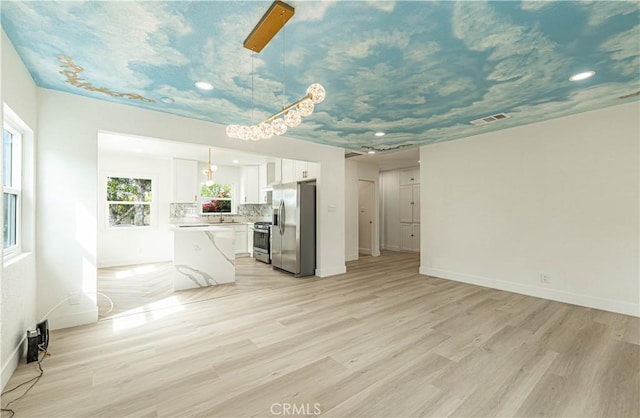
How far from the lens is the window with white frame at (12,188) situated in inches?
91.7

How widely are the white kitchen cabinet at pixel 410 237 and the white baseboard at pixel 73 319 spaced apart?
7460 mm

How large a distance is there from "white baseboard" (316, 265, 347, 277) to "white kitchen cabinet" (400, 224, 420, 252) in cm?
351

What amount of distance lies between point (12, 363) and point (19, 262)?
78 centimetres

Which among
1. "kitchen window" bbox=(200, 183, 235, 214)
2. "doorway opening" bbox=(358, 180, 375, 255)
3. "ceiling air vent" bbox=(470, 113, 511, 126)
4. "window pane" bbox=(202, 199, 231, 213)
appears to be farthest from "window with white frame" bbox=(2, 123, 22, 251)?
"doorway opening" bbox=(358, 180, 375, 255)

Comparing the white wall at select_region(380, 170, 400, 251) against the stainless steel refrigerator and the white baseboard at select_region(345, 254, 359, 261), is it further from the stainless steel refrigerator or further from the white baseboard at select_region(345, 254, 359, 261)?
the stainless steel refrigerator

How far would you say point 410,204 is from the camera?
831 centimetres

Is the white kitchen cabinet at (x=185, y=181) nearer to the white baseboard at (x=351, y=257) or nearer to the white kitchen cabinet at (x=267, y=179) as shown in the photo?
the white kitchen cabinet at (x=267, y=179)

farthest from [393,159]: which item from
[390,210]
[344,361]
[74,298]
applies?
[74,298]

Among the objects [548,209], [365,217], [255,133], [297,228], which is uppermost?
[255,133]

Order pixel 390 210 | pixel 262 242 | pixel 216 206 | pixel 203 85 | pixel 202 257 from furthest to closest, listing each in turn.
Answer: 1. pixel 390 210
2. pixel 216 206
3. pixel 262 242
4. pixel 202 257
5. pixel 203 85

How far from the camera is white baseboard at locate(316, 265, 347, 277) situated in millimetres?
5230

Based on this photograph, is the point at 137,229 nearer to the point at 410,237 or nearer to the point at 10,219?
the point at 10,219

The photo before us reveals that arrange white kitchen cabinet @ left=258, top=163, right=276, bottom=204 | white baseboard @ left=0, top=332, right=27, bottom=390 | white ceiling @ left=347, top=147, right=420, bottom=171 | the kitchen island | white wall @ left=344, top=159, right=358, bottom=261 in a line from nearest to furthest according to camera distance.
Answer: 1. white baseboard @ left=0, top=332, right=27, bottom=390
2. the kitchen island
3. white ceiling @ left=347, top=147, right=420, bottom=171
4. white wall @ left=344, top=159, right=358, bottom=261
5. white kitchen cabinet @ left=258, top=163, right=276, bottom=204

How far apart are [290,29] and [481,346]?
10.5ft
